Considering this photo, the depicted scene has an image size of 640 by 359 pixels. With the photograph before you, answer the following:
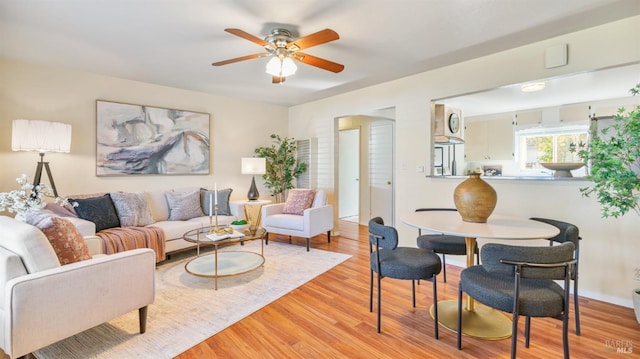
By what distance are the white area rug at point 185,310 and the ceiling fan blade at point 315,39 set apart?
87.1 inches

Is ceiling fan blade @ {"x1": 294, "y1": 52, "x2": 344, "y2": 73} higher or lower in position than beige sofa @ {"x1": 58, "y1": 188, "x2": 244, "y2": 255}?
higher

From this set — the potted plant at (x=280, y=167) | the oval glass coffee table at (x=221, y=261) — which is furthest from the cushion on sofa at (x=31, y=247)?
the potted plant at (x=280, y=167)

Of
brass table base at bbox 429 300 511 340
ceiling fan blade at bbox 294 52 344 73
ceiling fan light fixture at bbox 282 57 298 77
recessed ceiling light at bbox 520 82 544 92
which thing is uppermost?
ceiling fan blade at bbox 294 52 344 73

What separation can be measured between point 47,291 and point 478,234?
249 cm

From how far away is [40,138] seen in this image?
2.96 metres

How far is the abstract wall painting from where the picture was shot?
386 cm

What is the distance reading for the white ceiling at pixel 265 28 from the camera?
2139 mm

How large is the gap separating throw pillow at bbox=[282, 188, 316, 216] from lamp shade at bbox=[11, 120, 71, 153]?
2804 millimetres

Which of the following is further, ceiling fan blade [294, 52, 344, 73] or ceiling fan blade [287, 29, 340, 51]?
ceiling fan blade [294, 52, 344, 73]

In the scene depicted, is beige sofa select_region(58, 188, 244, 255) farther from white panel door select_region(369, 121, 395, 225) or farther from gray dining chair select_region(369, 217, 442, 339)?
white panel door select_region(369, 121, 395, 225)

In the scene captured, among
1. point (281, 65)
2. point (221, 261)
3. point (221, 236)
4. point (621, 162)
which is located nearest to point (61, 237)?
point (221, 236)

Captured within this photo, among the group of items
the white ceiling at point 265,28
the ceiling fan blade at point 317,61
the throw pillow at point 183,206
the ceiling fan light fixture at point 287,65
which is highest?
the white ceiling at point 265,28

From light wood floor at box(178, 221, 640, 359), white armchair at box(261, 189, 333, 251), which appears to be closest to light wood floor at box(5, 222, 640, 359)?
light wood floor at box(178, 221, 640, 359)

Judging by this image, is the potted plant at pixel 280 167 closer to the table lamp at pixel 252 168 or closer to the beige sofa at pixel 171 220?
the table lamp at pixel 252 168
